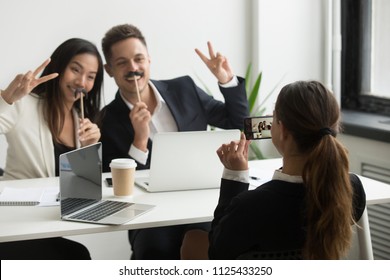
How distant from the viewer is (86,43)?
2936 mm

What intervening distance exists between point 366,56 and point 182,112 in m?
1.40

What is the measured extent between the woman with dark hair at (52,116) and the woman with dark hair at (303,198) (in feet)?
3.53

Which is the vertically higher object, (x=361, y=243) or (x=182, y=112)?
(x=182, y=112)

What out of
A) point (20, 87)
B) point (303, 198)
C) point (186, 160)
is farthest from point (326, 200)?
point (20, 87)

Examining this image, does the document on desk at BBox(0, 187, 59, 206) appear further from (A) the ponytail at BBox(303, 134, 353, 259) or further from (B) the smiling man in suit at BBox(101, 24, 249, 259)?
(A) the ponytail at BBox(303, 134, 353, 259)

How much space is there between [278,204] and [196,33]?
2.18 metres

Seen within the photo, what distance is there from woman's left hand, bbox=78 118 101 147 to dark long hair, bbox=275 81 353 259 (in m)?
1.20

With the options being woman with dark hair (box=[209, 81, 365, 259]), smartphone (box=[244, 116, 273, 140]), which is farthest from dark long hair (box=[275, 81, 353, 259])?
smartphone (box=[244, 116, 273, 140])

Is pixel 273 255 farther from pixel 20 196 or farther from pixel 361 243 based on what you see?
pixel 20 196

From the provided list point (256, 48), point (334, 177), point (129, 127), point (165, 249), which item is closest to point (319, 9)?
point (256, 48)

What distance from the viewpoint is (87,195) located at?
→ 89.0 inches

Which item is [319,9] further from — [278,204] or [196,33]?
[278,204]

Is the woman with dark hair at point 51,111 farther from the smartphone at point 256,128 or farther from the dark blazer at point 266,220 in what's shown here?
the dark blazer at point 266,220

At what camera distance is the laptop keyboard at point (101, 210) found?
2111mm
